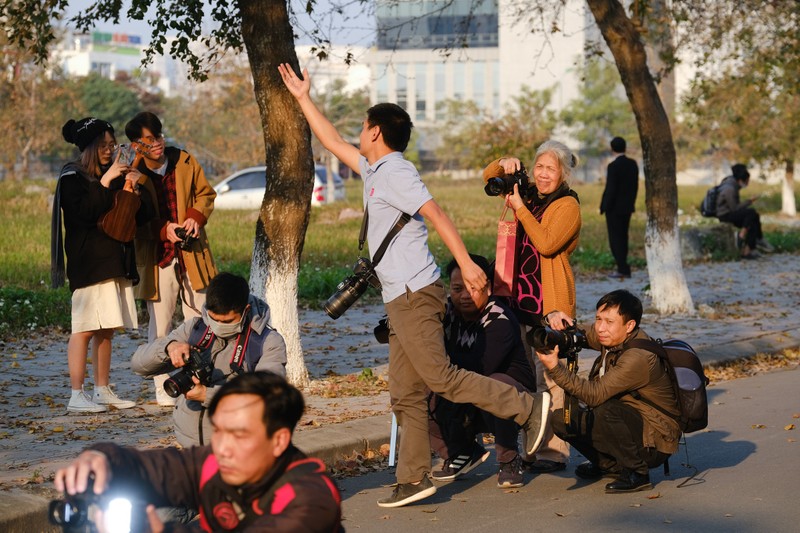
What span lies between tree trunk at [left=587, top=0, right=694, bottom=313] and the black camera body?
1104cm

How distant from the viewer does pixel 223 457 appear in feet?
11.7

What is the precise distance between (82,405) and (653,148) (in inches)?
305

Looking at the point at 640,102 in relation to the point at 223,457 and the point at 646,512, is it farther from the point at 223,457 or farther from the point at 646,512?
the point at 223,457

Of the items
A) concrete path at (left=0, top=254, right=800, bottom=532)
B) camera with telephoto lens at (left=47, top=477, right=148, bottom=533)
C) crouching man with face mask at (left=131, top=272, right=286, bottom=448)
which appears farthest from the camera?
concrete path at (left=0, top=254, right=800, bottom=532)

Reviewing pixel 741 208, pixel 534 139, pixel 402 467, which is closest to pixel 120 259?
pixel 402 467

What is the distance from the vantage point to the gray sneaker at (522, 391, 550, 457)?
6.32 metres

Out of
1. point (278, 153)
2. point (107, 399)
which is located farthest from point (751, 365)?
point (107, 399)

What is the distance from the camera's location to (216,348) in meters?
5.93

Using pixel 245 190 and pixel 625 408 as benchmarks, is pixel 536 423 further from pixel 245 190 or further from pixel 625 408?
pixel 245 190

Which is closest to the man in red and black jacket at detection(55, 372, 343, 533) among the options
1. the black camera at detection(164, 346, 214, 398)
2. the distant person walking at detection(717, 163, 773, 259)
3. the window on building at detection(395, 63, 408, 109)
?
the black camera at detection(164, 346, 214, 398)

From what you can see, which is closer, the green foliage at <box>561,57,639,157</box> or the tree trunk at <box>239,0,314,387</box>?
→ the tree trunk at <box>239,0,314,387</box>

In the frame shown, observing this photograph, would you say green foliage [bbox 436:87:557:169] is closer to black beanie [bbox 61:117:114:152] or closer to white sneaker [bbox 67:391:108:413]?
black beanie [bbox 61:117:114:152]

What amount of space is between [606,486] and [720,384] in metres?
4.26

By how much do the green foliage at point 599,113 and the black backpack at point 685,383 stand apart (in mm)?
76818
